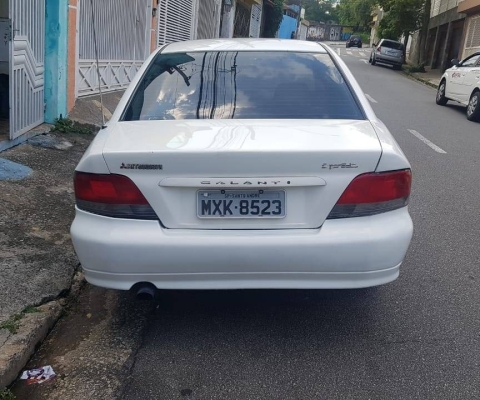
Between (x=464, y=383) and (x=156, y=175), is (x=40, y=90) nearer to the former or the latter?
(x=156, y=175)

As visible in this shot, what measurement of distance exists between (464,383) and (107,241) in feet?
6.57

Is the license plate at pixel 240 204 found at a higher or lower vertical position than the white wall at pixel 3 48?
lower

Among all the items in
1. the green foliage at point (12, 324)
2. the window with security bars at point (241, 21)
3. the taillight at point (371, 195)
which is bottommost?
the green foliage at point (12, 324)

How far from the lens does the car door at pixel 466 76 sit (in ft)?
46.7

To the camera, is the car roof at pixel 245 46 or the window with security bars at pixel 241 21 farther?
the window with security bars at pixel 241 21

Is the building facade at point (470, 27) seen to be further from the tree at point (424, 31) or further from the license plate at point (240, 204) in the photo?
the license plate at point (240, 204)

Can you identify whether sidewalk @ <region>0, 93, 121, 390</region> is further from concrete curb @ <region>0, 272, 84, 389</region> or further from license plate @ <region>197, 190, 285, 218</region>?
license plate @ <region>197, 190, 285, 218</region>

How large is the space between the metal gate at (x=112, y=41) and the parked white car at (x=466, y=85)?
778cm

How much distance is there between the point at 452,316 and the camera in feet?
12.7

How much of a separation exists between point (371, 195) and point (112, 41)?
9498 millimetres

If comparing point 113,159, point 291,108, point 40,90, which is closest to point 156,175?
point 113,159

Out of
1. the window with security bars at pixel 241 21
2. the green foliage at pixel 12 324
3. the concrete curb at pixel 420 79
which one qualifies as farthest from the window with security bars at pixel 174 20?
the green foliage at pixel 12 324

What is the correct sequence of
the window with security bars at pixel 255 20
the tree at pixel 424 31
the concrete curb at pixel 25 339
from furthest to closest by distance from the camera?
the window with security bars at pixel 255 20 → the tree at pixel 424 31 → the concrete curb at pixel 25 339

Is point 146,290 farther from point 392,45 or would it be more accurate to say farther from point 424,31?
point 392,45
